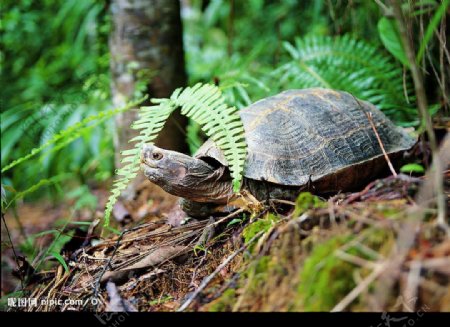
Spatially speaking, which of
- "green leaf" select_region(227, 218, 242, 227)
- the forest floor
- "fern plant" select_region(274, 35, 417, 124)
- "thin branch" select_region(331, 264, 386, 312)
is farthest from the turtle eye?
"fern plant" select_region(274, 35, 417, 124)

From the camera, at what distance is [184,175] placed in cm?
276

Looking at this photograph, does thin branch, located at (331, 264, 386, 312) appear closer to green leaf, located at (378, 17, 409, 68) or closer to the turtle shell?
the turtle shell

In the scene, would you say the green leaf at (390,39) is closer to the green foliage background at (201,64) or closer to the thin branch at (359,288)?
the green foliage background at (201,64)

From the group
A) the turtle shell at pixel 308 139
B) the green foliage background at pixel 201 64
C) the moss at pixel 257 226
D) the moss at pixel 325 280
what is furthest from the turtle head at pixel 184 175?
the moss at pixel 325 280

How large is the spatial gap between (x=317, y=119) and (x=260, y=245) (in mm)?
1425

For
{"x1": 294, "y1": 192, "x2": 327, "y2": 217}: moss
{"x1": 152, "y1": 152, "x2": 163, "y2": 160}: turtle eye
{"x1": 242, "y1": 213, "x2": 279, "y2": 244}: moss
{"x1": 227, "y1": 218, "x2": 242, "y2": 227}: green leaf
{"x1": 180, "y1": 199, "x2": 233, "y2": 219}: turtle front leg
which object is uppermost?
{"x1": 294, "y1": 192, "x2": 327, "y2": 217}: moss

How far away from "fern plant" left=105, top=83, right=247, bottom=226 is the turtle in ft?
0.26

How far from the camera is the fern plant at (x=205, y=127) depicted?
8.55 feet

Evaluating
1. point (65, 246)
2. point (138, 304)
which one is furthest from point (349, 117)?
point (65, 246)

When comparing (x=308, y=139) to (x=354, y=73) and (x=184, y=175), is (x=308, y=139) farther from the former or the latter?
(x=354, y=73)

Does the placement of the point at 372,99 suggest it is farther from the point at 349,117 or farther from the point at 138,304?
the point at 138,304

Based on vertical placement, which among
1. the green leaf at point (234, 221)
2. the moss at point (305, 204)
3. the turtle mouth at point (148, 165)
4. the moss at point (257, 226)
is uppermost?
the moss at point (305, 204)

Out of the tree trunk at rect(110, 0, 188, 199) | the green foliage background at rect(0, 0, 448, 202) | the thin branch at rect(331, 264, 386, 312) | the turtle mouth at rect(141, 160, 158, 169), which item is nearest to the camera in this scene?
the thin branch at rect(331, 264, 386, 312)

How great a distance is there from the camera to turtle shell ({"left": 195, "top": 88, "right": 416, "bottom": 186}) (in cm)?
276
